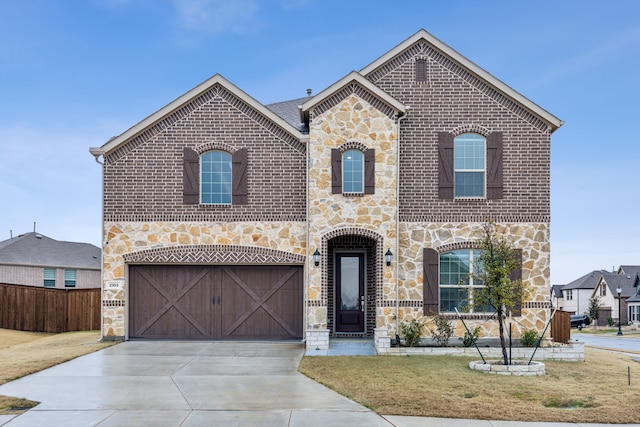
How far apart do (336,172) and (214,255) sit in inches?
167

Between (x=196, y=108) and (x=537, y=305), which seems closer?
A: (x=537, y=305)

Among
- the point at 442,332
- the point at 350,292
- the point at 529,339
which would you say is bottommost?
the point at 529,339

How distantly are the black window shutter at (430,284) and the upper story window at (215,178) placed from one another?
547 centimetres

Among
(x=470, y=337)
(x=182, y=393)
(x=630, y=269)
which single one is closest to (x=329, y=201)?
(x=470, y=337)

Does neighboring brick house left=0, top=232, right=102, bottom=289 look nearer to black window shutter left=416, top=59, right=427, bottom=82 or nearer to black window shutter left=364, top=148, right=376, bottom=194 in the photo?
black window shutter left=364, top=148, right=376, bottom=194

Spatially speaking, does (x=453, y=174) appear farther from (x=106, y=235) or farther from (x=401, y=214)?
(x=106, y=235)

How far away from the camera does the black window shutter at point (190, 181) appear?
714 inches

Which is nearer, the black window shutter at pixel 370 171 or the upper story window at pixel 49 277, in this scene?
the black window shutter at pixel 370 171

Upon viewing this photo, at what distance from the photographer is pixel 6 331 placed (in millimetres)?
23641

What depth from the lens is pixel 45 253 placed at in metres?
36.5

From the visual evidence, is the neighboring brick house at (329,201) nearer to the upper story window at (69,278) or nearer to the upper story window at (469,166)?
the upper story window at (469,166)

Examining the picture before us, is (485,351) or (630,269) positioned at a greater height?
(630,269)

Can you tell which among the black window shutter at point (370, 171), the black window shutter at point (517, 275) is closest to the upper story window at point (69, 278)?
the black window shutter at point (370, 171)

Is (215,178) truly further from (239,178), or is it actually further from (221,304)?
(221,304)
